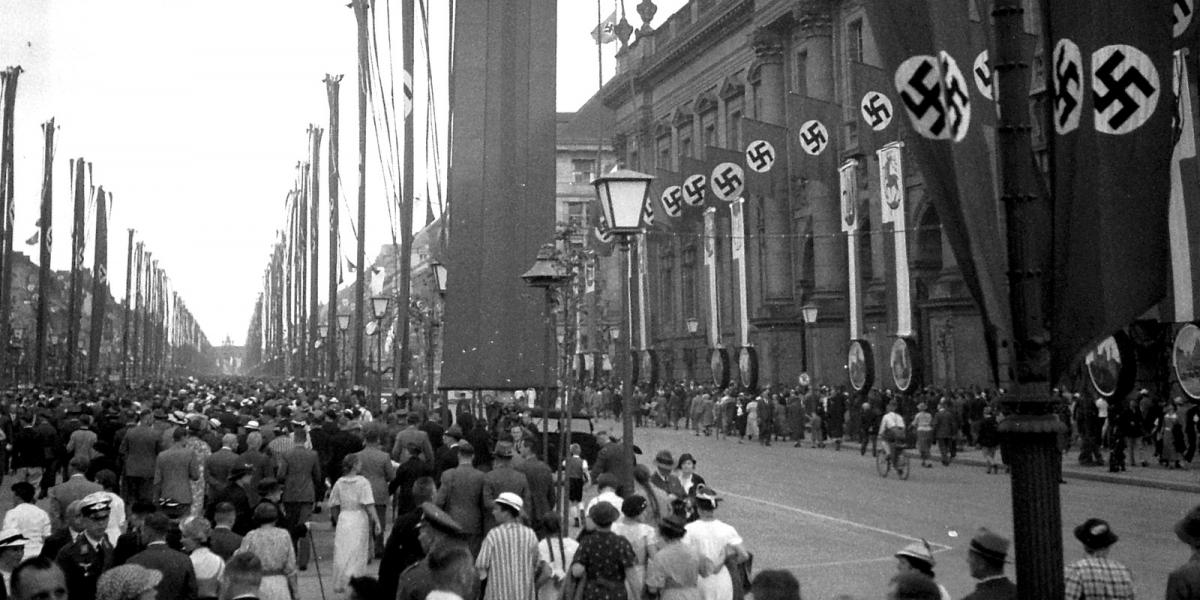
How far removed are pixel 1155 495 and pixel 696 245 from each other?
1673 inches

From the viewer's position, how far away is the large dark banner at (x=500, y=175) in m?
15.4

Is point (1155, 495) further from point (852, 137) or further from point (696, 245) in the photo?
point (696, 245)

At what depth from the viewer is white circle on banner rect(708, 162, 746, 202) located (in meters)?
37.7

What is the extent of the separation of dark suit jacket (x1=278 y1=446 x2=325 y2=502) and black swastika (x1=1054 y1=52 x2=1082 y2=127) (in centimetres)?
1025

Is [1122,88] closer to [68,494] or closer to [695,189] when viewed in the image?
[68,494]

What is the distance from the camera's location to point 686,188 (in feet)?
131

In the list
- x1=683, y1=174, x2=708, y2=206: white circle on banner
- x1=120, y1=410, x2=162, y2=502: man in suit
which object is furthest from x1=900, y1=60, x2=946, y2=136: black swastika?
x1=683, y1=174, x2=708, y2=206: white circle on banner

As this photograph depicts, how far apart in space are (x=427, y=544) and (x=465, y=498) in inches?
A: 115

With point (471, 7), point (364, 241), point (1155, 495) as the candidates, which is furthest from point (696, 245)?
point (471, 7)

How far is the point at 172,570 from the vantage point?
7262 mm

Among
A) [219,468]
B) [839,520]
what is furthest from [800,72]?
[219,468]

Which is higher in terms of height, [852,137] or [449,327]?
[852,137]

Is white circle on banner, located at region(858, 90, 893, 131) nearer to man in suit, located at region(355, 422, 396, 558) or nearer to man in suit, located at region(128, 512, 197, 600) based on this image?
man in suit, located at region(355, 422, 396, 558)

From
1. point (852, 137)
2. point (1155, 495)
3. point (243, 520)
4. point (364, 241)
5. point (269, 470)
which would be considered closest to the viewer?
point (243, 520)
